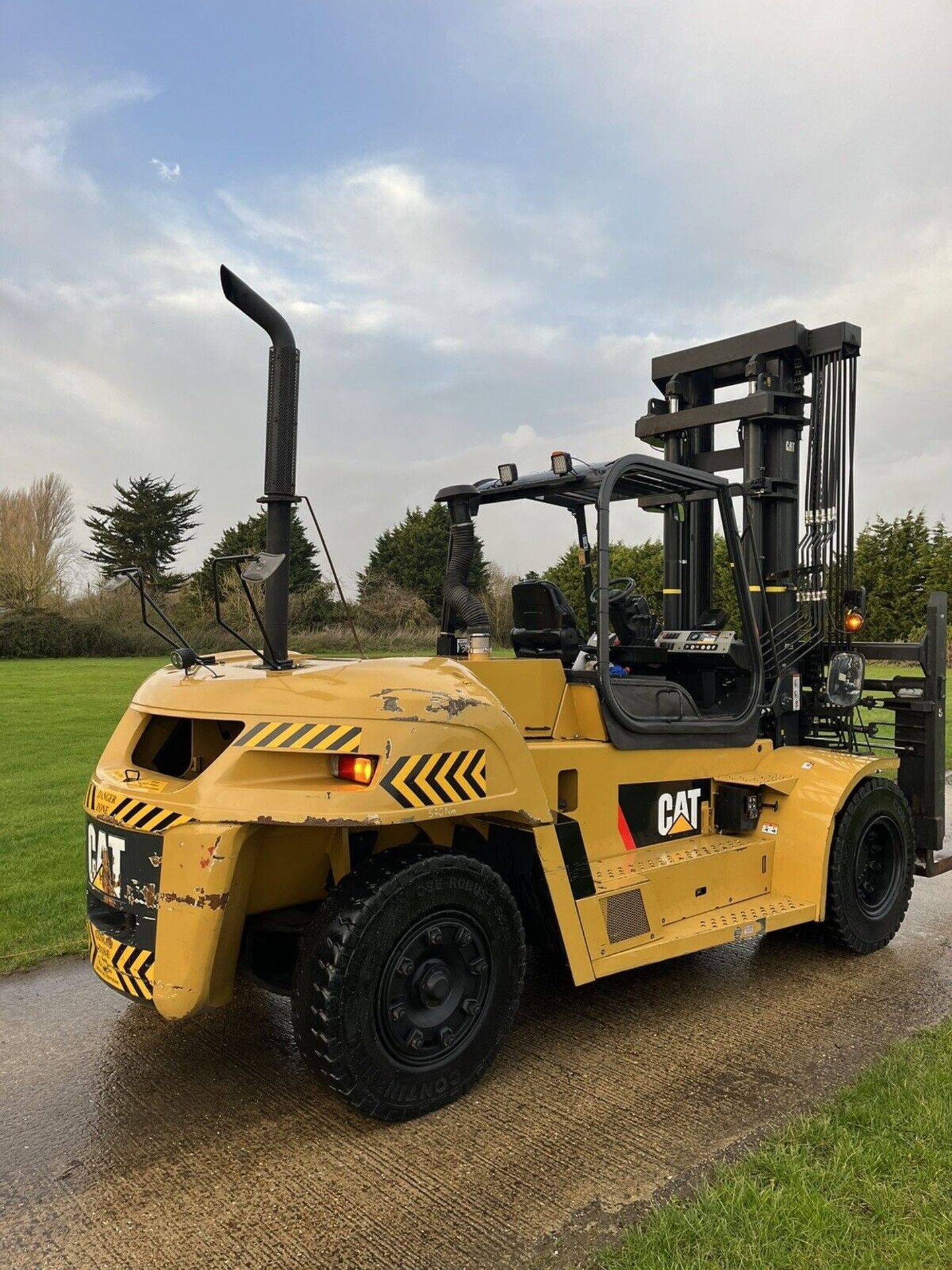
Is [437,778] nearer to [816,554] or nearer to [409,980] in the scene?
[409,980]

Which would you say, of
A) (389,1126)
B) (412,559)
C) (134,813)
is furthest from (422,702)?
(412,559)

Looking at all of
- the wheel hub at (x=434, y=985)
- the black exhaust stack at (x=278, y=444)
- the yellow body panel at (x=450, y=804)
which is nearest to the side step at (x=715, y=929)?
the yellow body panel at (x=450, y=804)

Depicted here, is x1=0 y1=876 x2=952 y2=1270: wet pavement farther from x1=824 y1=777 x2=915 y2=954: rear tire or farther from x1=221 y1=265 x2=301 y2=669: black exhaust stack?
x1=221 y1=265 x2=301 y2=669: black exhaust stack

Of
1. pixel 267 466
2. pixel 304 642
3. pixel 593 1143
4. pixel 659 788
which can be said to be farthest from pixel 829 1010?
pixel 304 642

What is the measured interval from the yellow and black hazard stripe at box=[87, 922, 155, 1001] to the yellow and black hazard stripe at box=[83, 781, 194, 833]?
423 millimetres

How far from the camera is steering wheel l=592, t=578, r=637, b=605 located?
16.8 feet

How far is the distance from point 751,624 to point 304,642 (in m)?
12.9

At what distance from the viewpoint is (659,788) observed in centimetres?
480

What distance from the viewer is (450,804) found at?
3500 mm

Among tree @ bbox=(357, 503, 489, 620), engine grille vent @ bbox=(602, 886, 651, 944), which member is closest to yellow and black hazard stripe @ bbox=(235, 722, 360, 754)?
engine grille vent @ bbox=(602, 886, 651, 944)

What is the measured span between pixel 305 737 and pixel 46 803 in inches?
268

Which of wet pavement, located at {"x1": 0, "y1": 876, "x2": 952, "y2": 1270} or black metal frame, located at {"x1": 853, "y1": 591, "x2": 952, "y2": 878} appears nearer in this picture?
wet pavement, located at {"x1": 0, "y1": 876, "x2": 952, "y2": 1270}

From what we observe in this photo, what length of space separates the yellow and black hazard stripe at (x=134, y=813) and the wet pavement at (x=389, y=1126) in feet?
3.39

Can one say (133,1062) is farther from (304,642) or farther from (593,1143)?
(304,642)
